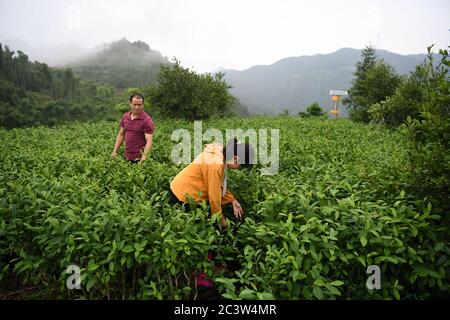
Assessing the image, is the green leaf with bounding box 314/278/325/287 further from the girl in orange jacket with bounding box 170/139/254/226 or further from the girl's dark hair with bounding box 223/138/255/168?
the girl's dark hair with bounding box 223/138/255/168

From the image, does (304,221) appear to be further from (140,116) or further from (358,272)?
(140,116)

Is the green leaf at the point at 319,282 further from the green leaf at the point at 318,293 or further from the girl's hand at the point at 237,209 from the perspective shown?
the girl's hand at the point at 237,209

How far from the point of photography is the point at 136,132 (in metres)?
5.08

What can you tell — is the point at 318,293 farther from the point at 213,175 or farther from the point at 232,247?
the point at 213,175

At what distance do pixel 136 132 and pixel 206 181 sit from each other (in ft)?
7.87

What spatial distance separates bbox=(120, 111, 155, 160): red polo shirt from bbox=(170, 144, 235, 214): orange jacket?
6.57 ft

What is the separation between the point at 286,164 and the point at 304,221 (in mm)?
2557

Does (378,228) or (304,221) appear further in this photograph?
(304,221)

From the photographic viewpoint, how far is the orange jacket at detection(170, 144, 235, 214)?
9.68 feet

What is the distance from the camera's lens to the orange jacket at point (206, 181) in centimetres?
295

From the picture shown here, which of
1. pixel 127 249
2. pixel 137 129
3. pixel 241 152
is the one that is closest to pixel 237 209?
pixel 241 152
